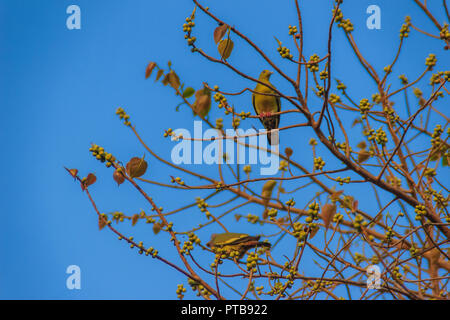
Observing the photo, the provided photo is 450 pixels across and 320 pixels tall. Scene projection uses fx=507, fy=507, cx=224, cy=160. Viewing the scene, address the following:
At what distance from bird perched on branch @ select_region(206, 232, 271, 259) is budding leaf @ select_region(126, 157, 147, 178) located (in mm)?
563

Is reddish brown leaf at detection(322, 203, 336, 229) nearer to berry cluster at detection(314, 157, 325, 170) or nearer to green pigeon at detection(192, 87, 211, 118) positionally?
berry cluster at detection(314, 157, 325, 170)

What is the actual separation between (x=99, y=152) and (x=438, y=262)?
2.53 meters

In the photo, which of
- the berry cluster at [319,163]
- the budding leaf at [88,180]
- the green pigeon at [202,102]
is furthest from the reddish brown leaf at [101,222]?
the berry cluster at [319,163]

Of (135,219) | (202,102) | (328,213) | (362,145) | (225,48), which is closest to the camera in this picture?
(328,213)

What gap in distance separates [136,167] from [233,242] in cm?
66

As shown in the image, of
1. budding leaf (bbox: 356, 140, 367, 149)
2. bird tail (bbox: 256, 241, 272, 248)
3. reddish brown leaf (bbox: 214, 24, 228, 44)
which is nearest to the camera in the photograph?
reddish brown leaf (bbox: 214, 24, 228, 44)

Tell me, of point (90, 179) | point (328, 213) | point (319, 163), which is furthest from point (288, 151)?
point (90, 179)

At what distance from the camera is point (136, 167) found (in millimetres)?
2588

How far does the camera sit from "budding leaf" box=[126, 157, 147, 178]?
8.44 feet

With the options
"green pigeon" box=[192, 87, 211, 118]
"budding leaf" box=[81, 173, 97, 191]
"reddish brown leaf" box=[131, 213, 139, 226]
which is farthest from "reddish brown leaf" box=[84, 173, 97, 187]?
"green pigeon" box=[192, 87, 211, 118]

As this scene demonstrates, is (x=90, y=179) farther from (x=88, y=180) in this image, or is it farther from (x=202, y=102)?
(x=202, y=102)

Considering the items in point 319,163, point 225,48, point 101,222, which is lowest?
point 101,222

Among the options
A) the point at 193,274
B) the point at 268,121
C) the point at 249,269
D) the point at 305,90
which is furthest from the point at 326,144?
the point at 268,121

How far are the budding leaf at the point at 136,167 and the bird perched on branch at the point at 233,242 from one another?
Answer: 1.85 ft
